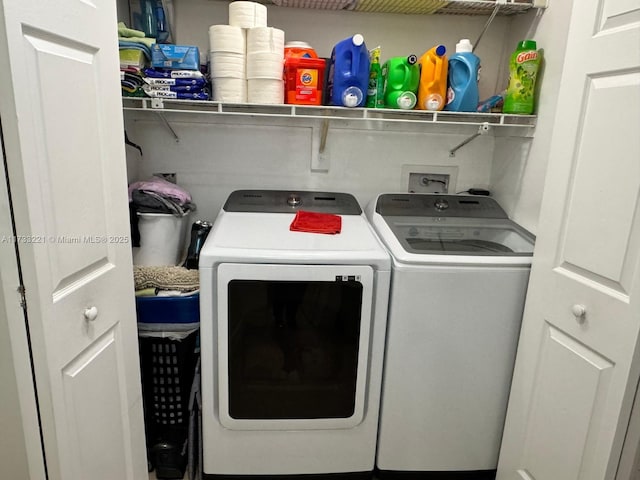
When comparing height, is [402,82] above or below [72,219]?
above

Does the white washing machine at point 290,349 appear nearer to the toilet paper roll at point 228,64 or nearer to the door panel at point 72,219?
the door panel at point 72,219

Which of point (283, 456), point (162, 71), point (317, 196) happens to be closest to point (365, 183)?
point (317, 196)

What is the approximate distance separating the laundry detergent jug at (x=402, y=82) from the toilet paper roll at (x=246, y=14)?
604 mm

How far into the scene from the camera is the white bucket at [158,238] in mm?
1854

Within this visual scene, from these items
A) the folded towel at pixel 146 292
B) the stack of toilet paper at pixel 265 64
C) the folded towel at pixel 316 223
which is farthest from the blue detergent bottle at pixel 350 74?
the folded towel at pixel 146 292

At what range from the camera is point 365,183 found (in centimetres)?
236

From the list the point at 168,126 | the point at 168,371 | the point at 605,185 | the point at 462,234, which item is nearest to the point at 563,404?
the point at 605,185

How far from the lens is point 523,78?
1896 millimetres

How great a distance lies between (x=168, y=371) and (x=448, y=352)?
1.12m

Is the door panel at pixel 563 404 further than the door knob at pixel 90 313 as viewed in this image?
Yes

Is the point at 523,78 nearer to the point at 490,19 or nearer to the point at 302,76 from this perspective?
the point at 490,19

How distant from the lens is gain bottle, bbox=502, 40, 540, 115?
188 cm

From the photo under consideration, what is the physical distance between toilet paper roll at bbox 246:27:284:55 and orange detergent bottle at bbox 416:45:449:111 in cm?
66

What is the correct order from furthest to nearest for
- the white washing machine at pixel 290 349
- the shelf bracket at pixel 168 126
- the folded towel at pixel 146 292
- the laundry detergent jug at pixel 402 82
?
the shelf bracket at pixel 168 126, the laundry detergent jug at pixel 402 82, the folded towel at pixel 146 292, the white washing machine at pixel 290 349
